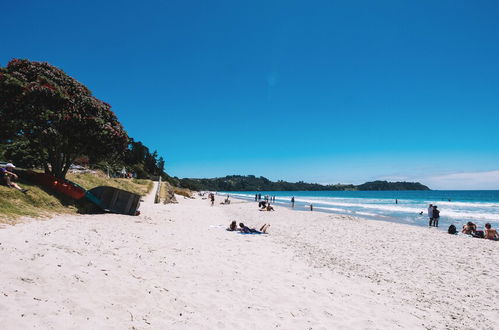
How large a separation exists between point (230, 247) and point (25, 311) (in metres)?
7.86

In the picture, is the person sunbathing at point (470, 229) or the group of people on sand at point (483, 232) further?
the person sunbathing at point (470, 229)

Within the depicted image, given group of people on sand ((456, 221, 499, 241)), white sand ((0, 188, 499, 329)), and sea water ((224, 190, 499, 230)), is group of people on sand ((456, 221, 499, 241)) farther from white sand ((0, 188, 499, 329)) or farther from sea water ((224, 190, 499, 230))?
white sand ((0, 188, 499, 329))

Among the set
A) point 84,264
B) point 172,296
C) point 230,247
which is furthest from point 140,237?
point 172,296

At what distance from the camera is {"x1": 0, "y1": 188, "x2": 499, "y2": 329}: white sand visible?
14.6 feet

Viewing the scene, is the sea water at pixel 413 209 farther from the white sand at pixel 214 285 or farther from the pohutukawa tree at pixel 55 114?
the pohutukawa tree at pixel 55 114

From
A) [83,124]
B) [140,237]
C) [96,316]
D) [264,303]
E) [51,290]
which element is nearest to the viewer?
[96,316]

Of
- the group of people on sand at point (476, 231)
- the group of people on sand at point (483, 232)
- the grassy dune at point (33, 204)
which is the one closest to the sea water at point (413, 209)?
the group of people on sand at point (476, 231)

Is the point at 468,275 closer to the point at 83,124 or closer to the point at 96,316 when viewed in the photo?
the point at 96,316

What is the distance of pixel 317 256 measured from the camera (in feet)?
36.2

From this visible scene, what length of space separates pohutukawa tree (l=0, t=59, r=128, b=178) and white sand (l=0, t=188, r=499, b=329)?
6423mm

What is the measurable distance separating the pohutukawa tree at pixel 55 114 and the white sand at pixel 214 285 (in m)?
6.42

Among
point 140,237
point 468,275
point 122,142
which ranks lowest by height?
point 468,275

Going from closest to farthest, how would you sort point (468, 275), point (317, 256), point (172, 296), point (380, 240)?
point (172, 296) → point (468, 275) → point (317, 256) → point (380, 240)

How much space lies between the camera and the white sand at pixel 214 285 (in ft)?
14.6
